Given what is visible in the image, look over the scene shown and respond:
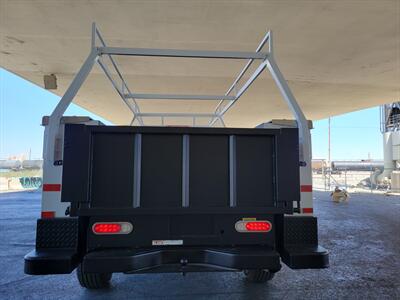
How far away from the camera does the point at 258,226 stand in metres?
2.53

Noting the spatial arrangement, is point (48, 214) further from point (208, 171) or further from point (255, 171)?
point (255, 171)

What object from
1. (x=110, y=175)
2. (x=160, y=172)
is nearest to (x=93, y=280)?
(x=110, y=175)

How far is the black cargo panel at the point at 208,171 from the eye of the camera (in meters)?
2.43

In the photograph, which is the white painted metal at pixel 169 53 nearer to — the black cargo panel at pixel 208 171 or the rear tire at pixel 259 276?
the black cargo panel at pixel 208 171

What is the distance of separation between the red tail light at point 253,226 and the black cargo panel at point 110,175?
88cm

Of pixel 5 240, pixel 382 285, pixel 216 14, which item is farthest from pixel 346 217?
pixel 5 240

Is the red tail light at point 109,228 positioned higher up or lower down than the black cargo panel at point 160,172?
lower down

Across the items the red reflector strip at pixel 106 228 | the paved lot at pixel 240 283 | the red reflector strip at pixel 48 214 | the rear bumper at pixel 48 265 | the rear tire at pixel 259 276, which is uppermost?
the red reflector strip at pixel 48 214

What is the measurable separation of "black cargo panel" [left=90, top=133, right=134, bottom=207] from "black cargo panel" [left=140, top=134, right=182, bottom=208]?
0.42 feet

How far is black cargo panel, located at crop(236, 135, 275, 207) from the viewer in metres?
2.47

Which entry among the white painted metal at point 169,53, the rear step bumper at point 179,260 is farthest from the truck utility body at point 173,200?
the white painted metal at point 169,53

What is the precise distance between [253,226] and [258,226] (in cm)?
4

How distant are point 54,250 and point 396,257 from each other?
16.4 ft

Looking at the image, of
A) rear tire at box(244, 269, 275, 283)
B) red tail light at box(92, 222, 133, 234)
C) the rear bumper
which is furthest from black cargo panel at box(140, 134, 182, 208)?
rear tire at box(244, 269, 275, 283)
